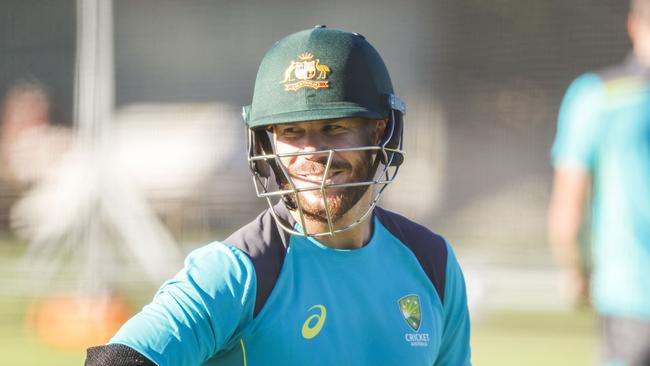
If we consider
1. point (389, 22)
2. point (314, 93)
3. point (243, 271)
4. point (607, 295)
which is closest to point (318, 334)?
point (243, 271)

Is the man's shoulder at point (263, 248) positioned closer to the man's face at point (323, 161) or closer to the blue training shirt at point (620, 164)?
the man's face at point (323, 161)

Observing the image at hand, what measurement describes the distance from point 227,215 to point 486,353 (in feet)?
11.5

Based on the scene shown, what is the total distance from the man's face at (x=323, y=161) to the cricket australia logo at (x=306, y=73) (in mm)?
89

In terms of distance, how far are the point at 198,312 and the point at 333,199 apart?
515 millimetres

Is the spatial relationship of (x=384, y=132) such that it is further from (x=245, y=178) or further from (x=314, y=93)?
(x=245, y=178)

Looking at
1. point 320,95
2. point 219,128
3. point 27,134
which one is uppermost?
point 320,95

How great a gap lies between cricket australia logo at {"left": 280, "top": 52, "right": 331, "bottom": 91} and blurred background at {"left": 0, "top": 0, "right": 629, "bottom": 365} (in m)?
6.83

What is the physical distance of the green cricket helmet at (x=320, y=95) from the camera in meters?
2.62

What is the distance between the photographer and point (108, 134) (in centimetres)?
951

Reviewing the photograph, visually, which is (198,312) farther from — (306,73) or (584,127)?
(584,127)

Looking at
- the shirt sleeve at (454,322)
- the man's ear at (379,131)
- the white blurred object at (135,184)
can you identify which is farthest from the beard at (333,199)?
the white blurred object at (135,184)

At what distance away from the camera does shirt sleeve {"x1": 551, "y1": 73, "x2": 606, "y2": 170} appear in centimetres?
442

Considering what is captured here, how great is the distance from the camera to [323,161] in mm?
Answer: 2604

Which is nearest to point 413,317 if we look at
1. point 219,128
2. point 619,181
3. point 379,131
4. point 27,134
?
point 379,131
